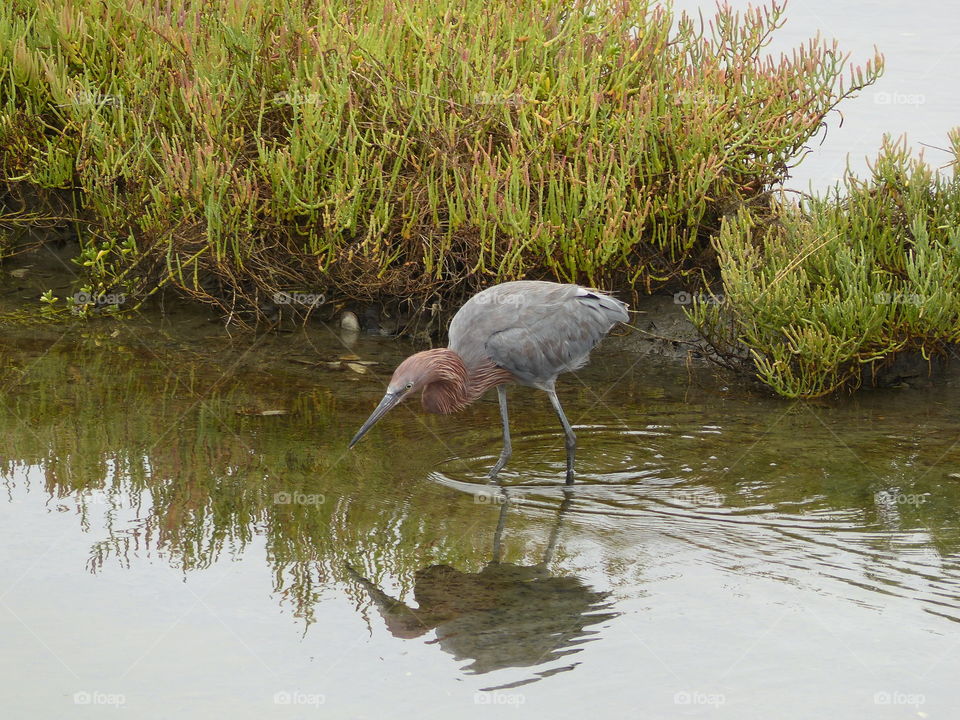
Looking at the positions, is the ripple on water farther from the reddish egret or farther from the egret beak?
the egret beak

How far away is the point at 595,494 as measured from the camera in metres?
6.45

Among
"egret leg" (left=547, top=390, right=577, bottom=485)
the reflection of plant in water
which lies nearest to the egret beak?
the reflection of plant in water

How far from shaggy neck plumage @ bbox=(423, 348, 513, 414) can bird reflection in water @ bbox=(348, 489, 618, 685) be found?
4.71ft

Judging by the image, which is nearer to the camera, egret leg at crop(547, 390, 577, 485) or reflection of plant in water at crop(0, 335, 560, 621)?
reflection of plant in water at crop(0, 335, 560, 621)

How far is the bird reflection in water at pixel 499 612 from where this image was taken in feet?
15.6

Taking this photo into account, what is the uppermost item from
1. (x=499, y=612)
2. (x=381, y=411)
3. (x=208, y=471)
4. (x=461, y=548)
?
(x=381, y=411)

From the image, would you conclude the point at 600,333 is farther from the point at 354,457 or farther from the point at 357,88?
the point at 357,88

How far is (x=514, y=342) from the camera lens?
273 inches

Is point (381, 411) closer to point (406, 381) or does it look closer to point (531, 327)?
point (406, 381)

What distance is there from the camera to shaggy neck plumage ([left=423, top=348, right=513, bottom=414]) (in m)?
6.83

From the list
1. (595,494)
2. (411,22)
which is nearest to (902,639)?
(595,494)

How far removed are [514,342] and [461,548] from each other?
5.13 feet

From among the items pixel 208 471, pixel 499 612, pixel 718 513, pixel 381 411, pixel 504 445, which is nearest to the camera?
pixel 499 612

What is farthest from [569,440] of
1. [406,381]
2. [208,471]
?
[208,471]
